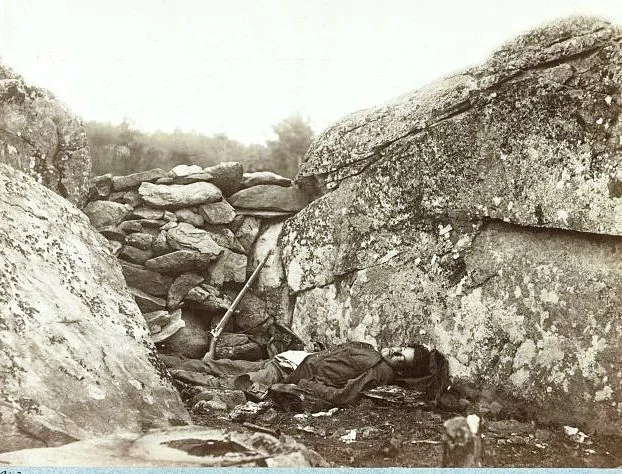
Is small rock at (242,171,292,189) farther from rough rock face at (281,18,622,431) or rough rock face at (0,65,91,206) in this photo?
rough rock face at (0,65,91,206)

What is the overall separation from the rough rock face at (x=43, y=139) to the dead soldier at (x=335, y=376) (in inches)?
82.3

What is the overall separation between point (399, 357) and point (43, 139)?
11.9ft

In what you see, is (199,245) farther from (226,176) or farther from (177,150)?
(177,150)

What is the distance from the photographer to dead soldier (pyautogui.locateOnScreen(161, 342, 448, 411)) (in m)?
4.23

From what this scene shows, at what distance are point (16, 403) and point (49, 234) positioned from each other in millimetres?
1462

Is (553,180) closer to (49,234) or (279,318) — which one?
(279,318)

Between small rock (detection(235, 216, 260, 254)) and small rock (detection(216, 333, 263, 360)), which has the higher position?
Answer: small rock (detection(235, 216, 260, 254))

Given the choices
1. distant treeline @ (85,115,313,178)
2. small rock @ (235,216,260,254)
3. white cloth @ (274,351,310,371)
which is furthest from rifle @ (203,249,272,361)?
distant treeline @ (85,115,313,178)

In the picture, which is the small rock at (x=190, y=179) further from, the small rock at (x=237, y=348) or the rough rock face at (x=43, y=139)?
the small rock at (x=237, y=348)

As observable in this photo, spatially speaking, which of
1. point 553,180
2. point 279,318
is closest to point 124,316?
point 279,318

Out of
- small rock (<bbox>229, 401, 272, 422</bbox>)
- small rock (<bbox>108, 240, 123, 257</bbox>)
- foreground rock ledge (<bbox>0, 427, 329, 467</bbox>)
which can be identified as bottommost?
small rock (<bbox>229, 401, 272, 422</bbox>)

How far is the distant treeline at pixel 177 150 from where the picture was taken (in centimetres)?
663

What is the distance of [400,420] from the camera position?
4.07 meters

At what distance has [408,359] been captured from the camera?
454cm
